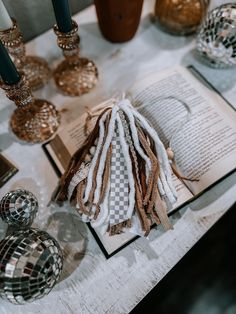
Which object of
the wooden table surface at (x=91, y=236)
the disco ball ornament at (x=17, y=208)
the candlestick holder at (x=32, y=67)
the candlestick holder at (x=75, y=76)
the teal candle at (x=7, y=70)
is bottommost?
the wooden table surface at (x=91, y=236)

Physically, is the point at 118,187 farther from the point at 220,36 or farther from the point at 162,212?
the point at 220,36

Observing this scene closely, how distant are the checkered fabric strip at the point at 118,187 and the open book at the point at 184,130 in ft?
0.18

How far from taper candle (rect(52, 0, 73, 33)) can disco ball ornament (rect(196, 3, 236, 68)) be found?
25cm

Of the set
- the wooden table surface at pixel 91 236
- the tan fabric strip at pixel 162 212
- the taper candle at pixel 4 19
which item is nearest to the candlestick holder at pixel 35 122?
the wooden table surface at pixel 91 236

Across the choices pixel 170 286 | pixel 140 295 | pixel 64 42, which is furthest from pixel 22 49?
pixel 170 286

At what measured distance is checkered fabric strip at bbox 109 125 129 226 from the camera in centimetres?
52

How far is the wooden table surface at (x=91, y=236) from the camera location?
53 centimetres

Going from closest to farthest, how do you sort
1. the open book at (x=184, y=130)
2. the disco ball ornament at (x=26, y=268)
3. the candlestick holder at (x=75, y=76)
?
the disco ball ornament at (x=26, y=268)
the open book at (x=184, y=130)
the candlestick holder at (x=75, y=76)

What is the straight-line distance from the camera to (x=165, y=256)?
1.81ft

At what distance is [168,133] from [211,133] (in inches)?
2.9

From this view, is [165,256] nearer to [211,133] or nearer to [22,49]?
[211,133]

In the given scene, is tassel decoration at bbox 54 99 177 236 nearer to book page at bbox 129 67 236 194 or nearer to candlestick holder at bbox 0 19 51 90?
book page at bbox 129 67 236 194

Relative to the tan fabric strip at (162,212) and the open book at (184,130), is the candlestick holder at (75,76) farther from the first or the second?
the tan fabric strip at (162,212)

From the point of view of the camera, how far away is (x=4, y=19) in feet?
1.78
